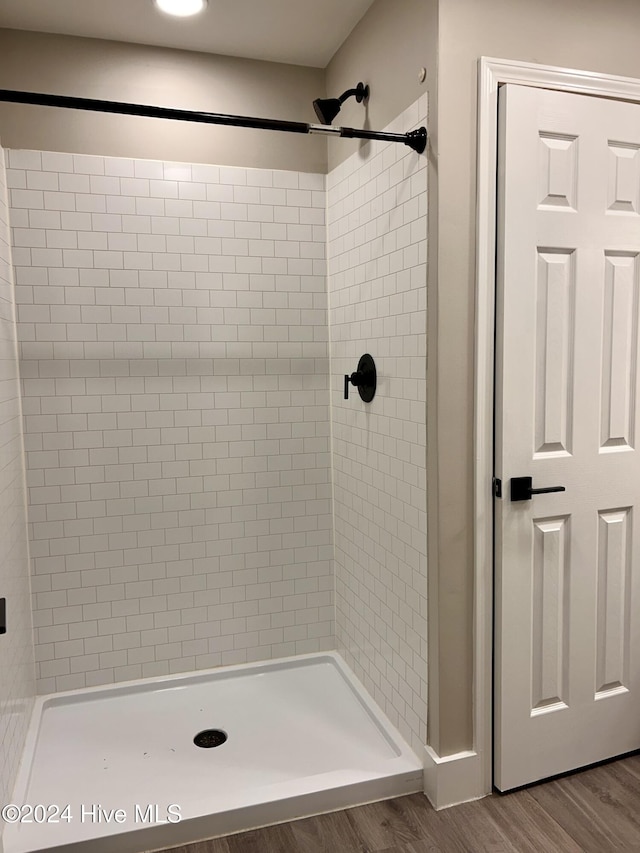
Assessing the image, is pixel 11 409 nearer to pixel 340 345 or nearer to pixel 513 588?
pixel 340 345

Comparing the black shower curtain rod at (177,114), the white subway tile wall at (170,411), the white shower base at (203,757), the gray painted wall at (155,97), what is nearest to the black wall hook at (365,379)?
the white subway tile wall at (170,411)

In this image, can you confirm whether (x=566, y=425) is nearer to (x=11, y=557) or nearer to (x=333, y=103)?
(x=333, y=103)

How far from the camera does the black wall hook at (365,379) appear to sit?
2.34 meters

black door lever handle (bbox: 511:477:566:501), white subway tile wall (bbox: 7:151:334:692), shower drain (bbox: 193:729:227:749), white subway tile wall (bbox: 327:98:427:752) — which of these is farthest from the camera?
white subway tile wall (bbox: 7:151:334:692)

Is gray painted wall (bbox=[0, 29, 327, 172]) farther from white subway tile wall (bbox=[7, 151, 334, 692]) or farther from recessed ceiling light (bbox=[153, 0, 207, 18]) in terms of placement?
recessed ceiling light (bbox=[153, 0, 207, 18])

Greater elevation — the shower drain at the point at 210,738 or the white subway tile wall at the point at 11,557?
the white subway tile wall at the point at 11,557

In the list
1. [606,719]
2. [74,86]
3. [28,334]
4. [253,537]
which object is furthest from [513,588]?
[74,86]

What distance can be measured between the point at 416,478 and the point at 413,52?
130 cm

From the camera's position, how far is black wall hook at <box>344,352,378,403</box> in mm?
2340

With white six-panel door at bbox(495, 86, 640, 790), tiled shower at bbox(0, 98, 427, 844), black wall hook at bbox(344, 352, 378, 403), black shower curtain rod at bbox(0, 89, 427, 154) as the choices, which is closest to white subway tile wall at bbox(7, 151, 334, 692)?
tiled shower at bbox(0, 98, 427, 844)

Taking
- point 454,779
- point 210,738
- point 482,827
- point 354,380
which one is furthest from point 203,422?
point 482,827

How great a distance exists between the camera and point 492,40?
182cm

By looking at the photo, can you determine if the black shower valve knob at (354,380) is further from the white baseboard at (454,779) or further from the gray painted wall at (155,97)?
the white baseboard at (454,779)

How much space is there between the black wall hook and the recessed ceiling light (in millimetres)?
1310
